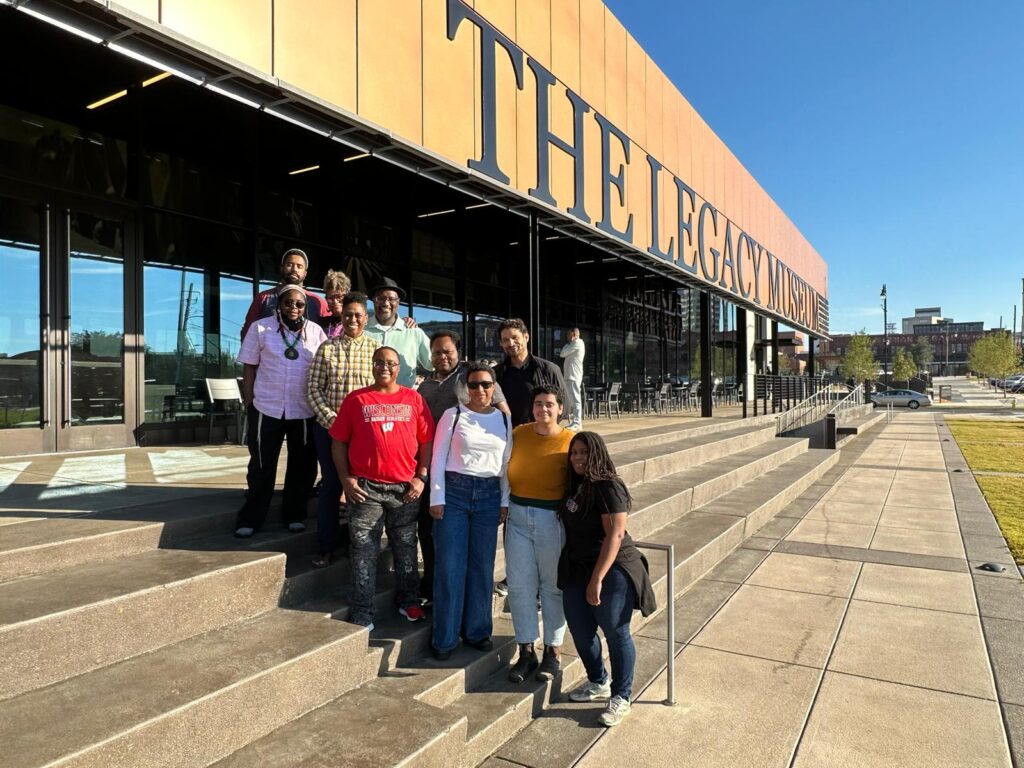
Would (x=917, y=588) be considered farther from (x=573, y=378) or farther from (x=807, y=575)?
(x=573, y=378)

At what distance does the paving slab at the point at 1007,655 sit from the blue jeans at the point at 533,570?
259 cm

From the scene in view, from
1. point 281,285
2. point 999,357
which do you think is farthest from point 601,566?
point 999,357

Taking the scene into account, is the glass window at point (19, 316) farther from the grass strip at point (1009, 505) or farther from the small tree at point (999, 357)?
the small tree at point (999, 357)

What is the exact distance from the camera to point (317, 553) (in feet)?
12.2

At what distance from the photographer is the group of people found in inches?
129

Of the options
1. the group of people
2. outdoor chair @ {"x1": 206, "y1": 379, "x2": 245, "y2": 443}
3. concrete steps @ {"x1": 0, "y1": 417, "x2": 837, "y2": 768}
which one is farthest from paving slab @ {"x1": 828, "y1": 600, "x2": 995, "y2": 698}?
outdoor chair @ {"x1": 206, "y1": 379, "x2": 245, "y2": 443}

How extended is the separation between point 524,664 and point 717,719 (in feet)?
3.46

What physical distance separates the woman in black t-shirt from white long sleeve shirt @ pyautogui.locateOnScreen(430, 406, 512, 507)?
44 centimetres

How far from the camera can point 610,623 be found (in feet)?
10.6

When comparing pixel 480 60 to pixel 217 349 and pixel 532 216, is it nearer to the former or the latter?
pixel 532 216

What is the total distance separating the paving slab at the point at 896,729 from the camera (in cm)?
298

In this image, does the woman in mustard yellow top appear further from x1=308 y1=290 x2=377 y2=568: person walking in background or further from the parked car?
the parked car

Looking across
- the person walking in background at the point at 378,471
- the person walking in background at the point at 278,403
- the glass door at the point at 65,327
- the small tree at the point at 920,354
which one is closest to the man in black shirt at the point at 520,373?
the person walking in background at the point at 378,471

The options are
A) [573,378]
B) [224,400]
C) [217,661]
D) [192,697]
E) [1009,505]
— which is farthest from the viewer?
[1009,505]
